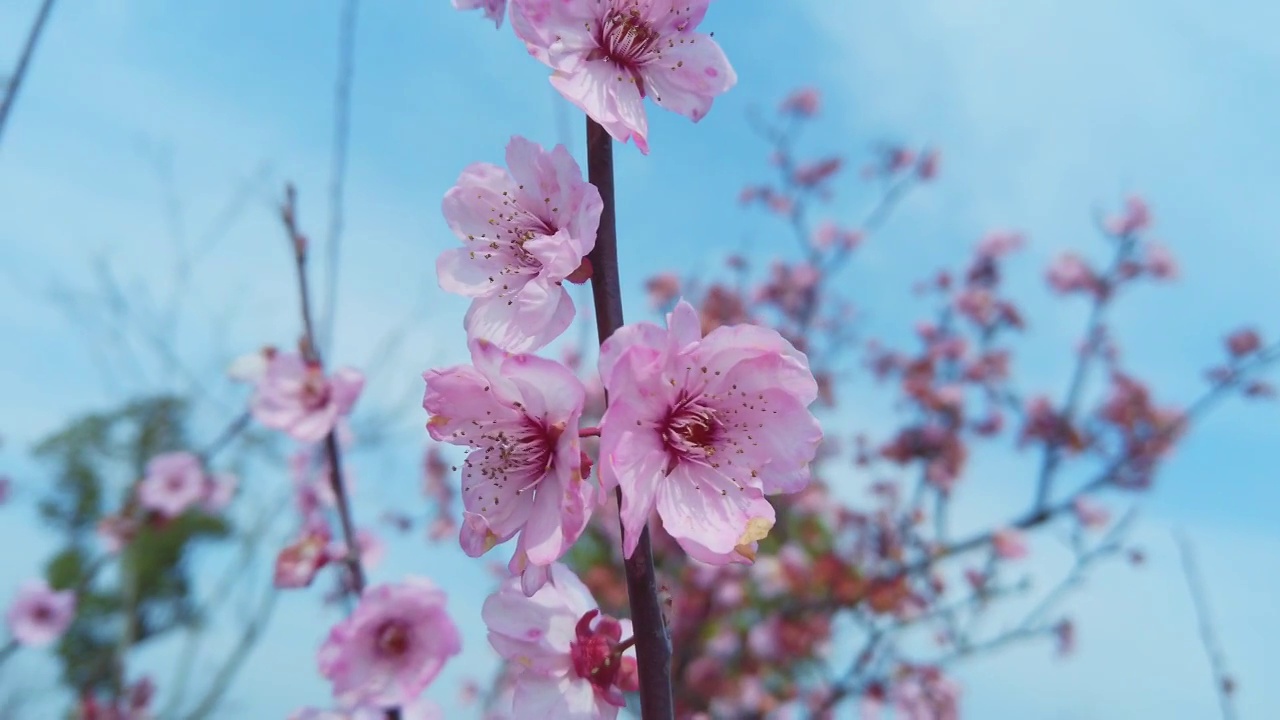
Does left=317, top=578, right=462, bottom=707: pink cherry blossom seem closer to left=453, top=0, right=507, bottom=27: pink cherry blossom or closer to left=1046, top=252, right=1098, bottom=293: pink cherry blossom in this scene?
left=453, top=0, right=507, bottom=27: pink cherry blossom

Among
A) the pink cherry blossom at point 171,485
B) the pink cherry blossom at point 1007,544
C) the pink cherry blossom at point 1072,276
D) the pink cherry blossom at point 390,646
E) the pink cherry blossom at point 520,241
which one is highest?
the pink cherry blossom at point 1072,276

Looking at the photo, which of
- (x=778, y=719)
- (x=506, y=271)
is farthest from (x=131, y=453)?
(x=506, y=271)

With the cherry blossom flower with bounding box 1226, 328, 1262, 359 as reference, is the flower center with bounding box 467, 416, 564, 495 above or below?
below

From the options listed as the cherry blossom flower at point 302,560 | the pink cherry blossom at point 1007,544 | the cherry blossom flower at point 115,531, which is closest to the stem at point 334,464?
the cherry blossom flower at point 302,560

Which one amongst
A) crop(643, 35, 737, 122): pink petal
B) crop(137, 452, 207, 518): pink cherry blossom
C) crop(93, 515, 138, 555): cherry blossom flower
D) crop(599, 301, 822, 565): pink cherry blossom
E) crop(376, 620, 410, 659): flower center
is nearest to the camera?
crop(599, 301, 822, 565): pink cherry blossom

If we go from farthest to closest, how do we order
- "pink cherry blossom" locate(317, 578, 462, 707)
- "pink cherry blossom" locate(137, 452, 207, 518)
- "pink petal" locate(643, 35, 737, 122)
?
"pink cherry blossom" locate(137, 452, 207, 518) < "pink cherry blossom" locate(317, 578, 462, 707) < "pink petal" locate(643, 35, 737, 122)

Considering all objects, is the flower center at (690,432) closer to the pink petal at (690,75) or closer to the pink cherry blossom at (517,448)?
the pink cherry blossom at (517,448)

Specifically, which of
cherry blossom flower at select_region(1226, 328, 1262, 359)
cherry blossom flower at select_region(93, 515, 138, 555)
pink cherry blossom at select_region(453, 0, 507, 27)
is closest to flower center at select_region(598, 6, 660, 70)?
pink cherry blossom at select_region(453, 0, 507, 27)

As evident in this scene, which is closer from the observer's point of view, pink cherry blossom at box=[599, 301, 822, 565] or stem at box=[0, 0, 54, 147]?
pink cherry blossom at box=[599, 301, 822, 565]

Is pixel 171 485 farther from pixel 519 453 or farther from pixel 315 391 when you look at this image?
pixel 519 453
